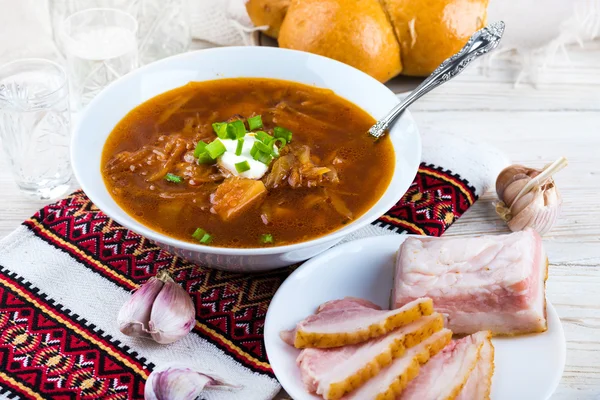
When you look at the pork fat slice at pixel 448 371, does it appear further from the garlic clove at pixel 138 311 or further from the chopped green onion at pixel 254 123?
the chopped green onion at pixel 254 123

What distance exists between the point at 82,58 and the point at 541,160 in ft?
8.93

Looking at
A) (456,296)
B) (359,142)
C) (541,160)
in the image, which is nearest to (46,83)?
(359,142)

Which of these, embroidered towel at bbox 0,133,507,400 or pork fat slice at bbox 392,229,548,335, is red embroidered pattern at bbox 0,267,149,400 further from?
pork fat slice at bbox 392,229,548,335

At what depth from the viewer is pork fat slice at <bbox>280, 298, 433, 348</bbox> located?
2639mm

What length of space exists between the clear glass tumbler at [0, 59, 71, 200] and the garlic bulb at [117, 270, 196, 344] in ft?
3.73

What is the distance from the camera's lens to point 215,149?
130 inches

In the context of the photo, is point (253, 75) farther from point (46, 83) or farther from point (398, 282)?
point (398, 282)

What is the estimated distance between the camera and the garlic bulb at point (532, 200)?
352cm

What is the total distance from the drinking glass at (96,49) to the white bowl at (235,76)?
785 millimetres

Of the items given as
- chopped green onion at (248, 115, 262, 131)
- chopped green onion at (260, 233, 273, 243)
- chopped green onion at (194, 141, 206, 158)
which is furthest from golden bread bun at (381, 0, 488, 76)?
chopped green onion at (260, 233, 273, 243)

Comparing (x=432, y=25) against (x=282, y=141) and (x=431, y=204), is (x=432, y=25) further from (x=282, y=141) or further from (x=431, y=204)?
(x=282, y=141)

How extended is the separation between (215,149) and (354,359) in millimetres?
1195

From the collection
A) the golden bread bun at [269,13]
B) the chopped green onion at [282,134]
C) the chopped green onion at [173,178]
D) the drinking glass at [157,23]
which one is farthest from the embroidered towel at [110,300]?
the drinking glass at [157,23]

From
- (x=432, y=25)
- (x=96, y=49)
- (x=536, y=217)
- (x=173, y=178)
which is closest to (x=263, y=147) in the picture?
(x=173, y=178)
